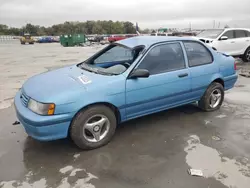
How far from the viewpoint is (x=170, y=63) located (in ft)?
13.4

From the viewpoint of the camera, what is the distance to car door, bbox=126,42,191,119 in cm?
367

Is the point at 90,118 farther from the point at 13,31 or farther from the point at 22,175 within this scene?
the point at 13,31

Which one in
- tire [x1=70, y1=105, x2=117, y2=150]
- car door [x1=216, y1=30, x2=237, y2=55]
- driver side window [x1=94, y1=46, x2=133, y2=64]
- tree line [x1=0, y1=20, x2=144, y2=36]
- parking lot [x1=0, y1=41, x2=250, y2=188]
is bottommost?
parking lot [x1=0, y1=41, x2=250, y2=188]

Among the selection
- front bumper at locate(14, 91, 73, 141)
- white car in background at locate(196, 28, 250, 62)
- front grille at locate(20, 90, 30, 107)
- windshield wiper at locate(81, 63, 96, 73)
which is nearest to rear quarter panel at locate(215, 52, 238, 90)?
windshield wiper at locate(81, 63, 96, 73)

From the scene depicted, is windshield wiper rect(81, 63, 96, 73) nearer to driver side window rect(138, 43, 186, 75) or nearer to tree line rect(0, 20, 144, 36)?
driver side window rect(138, 43, 186, 75)

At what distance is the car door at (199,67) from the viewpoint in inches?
170

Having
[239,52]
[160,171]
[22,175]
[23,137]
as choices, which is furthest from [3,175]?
[239,52]

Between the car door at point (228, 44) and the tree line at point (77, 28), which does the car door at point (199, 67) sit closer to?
the car door at point (228, 44)

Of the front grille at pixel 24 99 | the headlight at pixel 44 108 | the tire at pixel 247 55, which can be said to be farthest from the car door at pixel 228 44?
the headlight at pixel 44 108

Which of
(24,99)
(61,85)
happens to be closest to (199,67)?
(61,85)

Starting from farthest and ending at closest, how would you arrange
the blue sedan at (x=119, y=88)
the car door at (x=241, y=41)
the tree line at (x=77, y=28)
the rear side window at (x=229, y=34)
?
the tree line at (x=77, y=28) < the car door at (x=241, y=41) < the rear side window at (x=229, y=34) < the blue sedan at (x=119, y=88)

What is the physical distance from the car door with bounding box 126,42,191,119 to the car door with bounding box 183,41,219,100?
0.51ft

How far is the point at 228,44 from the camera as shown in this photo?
36.7 feet

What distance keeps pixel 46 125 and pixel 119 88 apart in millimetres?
1129
